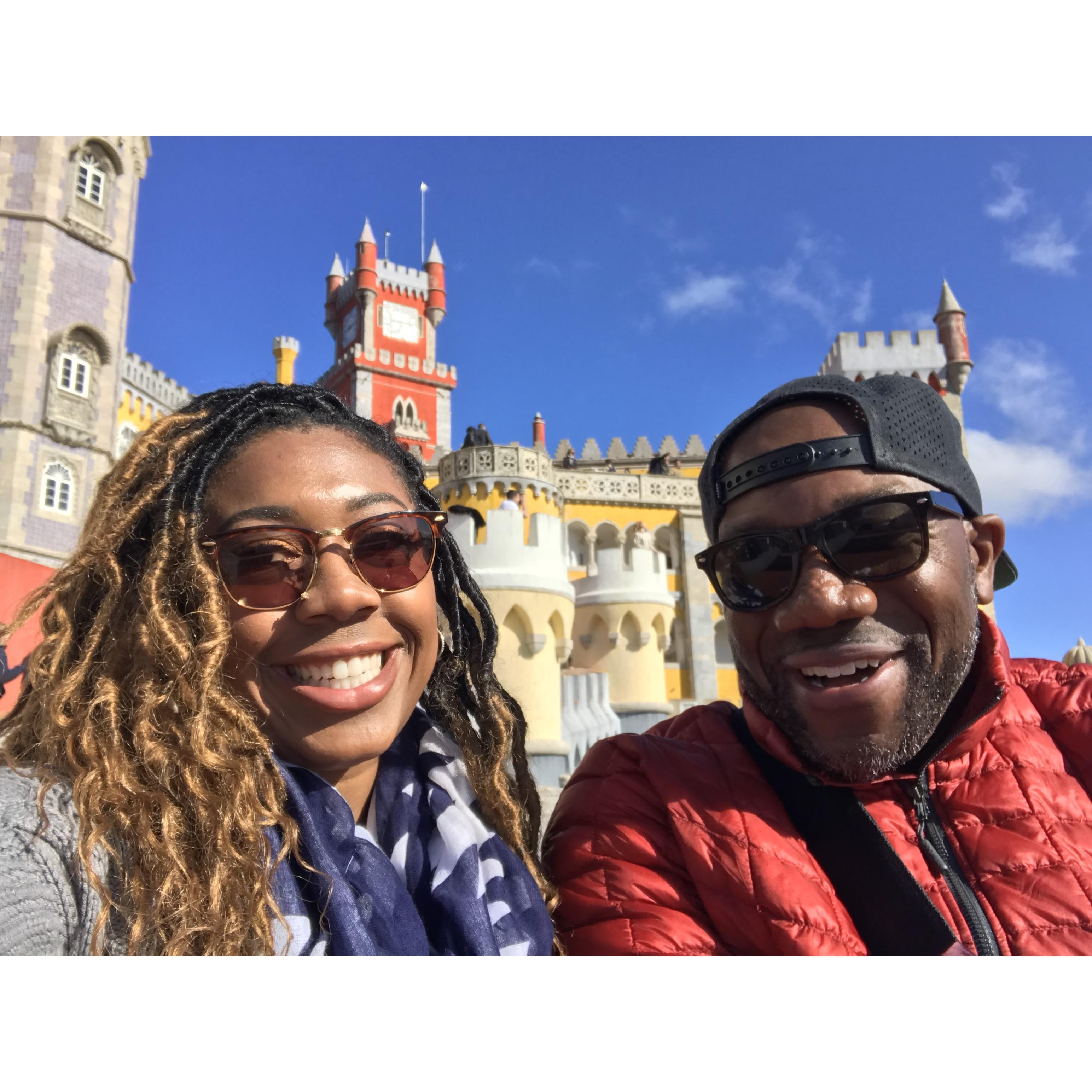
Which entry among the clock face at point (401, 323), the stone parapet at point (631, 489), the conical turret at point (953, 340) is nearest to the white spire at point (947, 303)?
the conical turret at point (953, 340)

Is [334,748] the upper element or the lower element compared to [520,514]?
lower

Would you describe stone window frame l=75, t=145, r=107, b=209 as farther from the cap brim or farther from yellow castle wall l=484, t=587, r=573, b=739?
the cap brim

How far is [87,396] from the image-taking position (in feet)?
53.3

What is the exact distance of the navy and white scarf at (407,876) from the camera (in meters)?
1.48

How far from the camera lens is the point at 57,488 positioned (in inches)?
619

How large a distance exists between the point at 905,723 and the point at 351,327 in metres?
43.7

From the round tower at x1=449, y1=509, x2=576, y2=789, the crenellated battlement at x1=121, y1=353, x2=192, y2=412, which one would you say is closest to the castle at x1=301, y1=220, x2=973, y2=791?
the round tower at x1=449, y1=509, x2=576, y2=789

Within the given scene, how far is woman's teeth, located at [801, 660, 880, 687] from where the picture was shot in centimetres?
169

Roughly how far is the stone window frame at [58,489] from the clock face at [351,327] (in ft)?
88.5

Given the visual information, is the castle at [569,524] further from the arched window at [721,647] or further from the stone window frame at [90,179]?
the stone window frame at [90,179]
